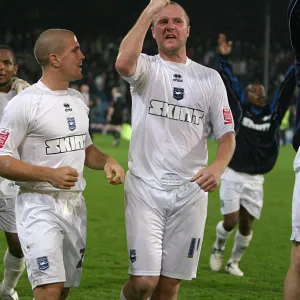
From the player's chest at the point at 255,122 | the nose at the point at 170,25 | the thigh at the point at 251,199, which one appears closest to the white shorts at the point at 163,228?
the nose at the point at 170,25

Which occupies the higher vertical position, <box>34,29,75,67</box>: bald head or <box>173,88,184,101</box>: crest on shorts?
<box>34,29,75,67</box>: bald head

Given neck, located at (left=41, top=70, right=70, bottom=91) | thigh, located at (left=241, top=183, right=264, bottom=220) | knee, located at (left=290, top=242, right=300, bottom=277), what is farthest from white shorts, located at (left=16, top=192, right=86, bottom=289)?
thigh, located at (left=241, top=183, right=264, bottom=220)

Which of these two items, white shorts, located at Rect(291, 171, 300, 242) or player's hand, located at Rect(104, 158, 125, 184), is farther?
player's hand, located at Rect(104, 158, 125, 184)

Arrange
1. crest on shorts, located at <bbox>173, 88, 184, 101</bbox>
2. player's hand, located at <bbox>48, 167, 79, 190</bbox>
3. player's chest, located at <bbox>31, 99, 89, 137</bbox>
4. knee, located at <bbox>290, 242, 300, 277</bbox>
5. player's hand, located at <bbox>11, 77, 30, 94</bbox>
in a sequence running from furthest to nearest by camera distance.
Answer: player's hand, located at <bbox>11, 77, 30, 94</bbox>, crest on shorts, located at <bbox>173, 88, 184, 101</bbox>, player's chest, located at <bbox>31, 99, 89, 137</bbox>, player's hand, located at <bbox>48, 167, 79, 190</bbox>, knee, located at <bbox>290, 242, 300, 277</bbox>

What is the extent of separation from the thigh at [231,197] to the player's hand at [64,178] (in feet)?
14.3

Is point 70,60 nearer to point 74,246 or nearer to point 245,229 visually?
point 74,246

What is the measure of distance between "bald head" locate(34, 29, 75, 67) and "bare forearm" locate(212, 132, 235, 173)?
1266 mm

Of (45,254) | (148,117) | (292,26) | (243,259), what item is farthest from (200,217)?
(243,259)

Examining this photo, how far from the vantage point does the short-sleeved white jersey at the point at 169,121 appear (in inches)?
225

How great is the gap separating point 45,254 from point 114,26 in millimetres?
33585

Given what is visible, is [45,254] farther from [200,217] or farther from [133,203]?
[200,217]

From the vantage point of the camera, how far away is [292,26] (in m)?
4.52

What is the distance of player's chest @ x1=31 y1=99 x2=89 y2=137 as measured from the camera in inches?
212

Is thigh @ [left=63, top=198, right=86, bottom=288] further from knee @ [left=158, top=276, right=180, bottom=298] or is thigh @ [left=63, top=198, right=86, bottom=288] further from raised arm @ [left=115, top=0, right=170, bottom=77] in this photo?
raised arm @ [left=115, top=0, right=170, bottom=77]
